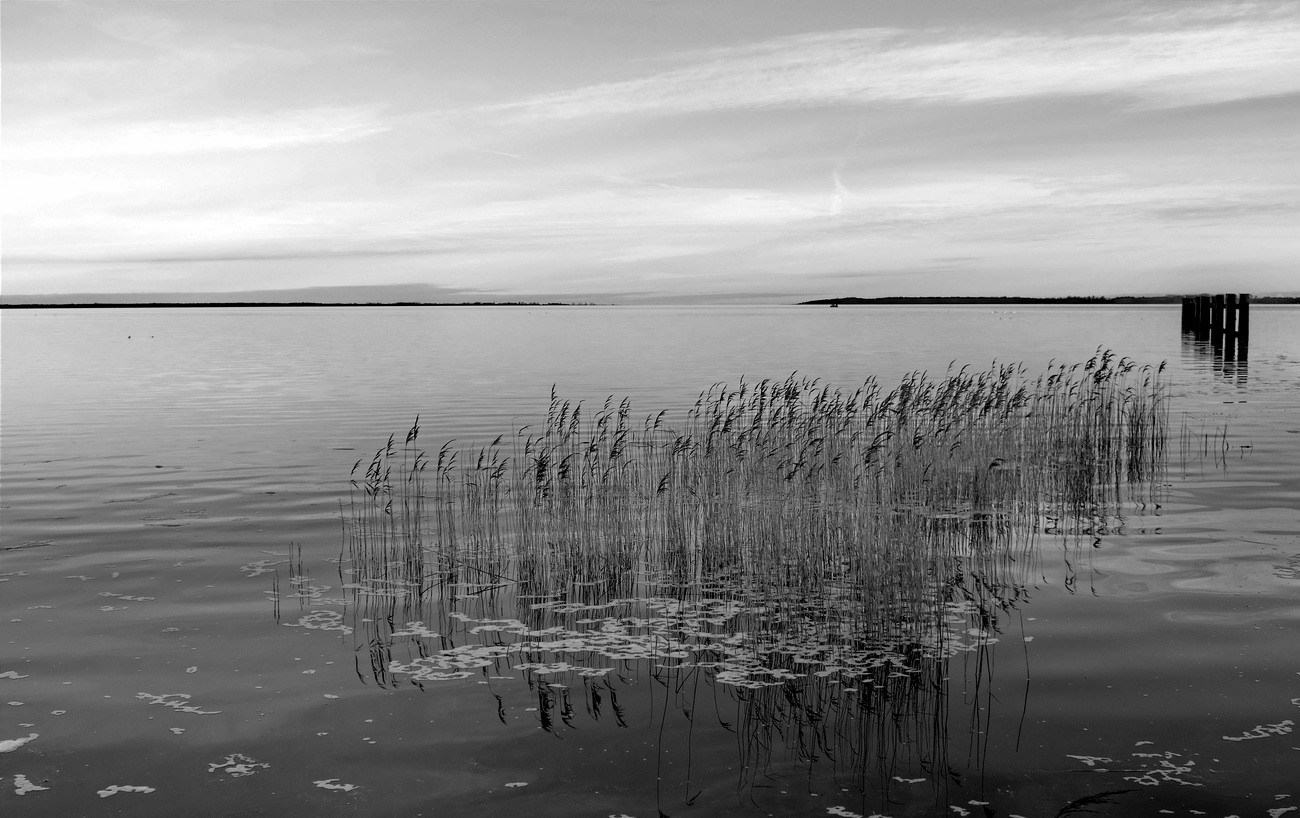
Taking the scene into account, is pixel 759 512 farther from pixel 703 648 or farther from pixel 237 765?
pixel 237 765

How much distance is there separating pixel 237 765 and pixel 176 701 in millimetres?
1727

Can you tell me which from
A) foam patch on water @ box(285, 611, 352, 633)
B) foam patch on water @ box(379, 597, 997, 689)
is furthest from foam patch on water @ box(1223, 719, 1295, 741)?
foam patch on water @ box(285, 611, 352, 633)

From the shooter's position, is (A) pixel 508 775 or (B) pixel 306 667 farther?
(B) pixel 306 667

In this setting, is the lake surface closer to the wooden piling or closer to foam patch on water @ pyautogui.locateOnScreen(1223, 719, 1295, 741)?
foam patch on water @ pyautogui.locateOnScreen(1223, 719, 1295, 741)

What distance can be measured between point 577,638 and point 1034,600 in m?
5.60

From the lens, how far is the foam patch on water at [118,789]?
8055 mm

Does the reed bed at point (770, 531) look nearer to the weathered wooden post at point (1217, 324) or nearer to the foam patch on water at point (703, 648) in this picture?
the foam patch on water at point (703, 648)

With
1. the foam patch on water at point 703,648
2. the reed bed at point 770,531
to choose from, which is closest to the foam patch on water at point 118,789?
the foam patch on water at point 703,648

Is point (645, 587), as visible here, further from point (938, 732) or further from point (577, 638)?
point (938, 732)

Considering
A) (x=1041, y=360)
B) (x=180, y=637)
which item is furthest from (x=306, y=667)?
(x=1041, y=360)

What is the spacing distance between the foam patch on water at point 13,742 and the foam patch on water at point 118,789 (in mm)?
1257

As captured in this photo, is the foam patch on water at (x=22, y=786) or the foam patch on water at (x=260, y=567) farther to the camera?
the foam patch on water at (x=260, y=567)

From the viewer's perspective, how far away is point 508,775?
8336mm

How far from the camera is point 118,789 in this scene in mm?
8133
